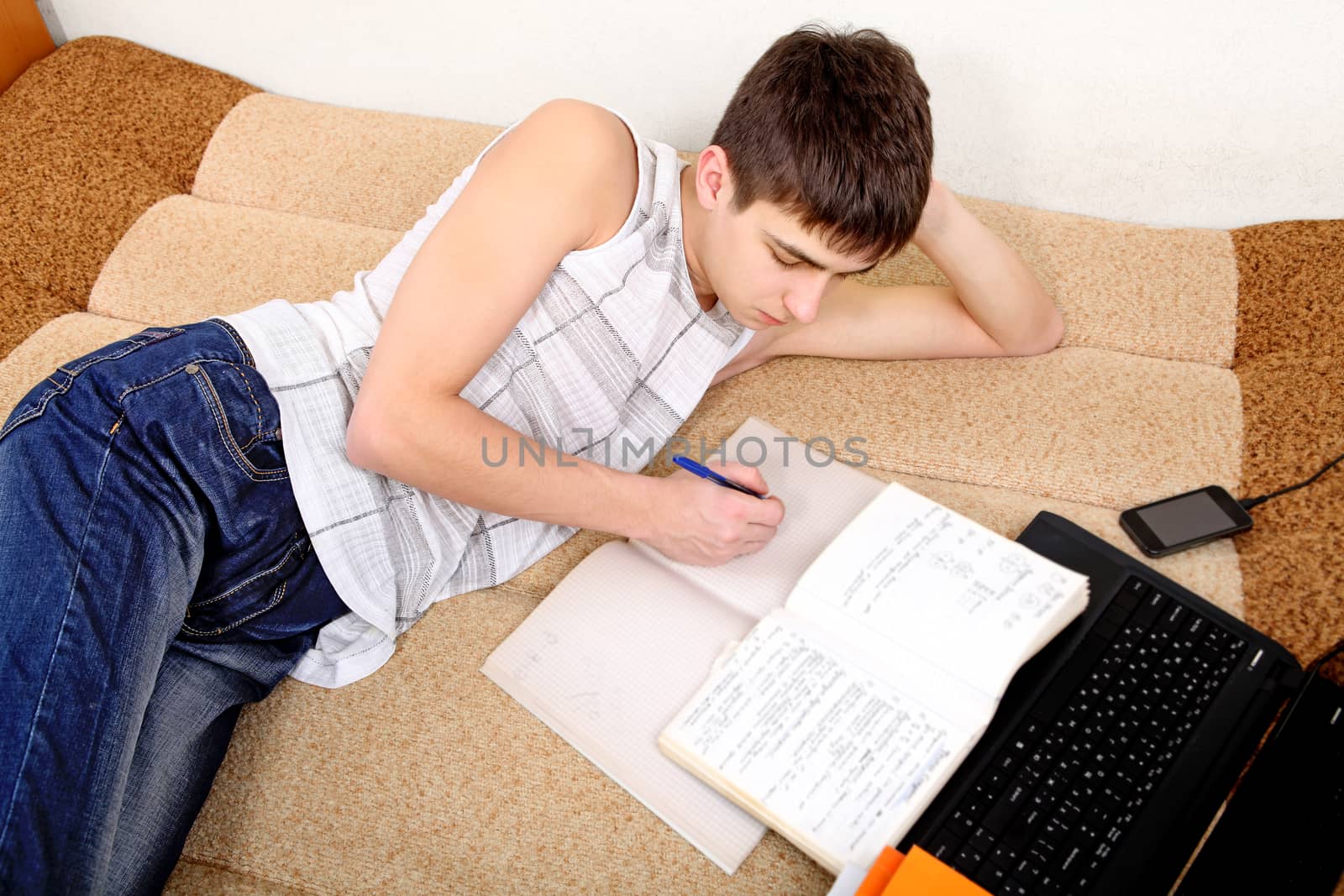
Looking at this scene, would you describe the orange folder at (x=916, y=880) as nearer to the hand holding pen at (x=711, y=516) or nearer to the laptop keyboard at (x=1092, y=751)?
the laptop keyboard at (x=1092, y=751)

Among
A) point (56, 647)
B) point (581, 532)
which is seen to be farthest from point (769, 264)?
point (56, 647)

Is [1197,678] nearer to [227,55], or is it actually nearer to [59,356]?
[59,356]

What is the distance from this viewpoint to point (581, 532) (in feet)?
3.79

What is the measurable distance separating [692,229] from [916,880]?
736mm

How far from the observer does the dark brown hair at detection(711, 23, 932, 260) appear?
36.5 inches

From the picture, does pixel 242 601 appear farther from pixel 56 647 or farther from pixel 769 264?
pixel 769 264

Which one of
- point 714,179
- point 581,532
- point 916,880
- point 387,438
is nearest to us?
point 916,880

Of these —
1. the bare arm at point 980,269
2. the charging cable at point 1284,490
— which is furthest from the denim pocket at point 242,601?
the charging cable at point 1284,490

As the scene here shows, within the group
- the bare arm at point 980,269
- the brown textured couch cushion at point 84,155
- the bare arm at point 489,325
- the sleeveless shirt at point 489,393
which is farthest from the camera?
the brown textured couch cushion at point 84,155

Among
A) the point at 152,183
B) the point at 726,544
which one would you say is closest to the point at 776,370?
the point at 726,544

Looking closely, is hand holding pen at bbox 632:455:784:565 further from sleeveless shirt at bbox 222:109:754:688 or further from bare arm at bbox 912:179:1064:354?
bare arm at bbox 912:179:1064:354

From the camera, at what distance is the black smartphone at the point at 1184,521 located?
1043 millimetres

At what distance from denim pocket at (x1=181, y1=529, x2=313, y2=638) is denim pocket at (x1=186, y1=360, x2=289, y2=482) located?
0.10 metres

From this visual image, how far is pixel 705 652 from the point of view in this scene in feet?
3.11
